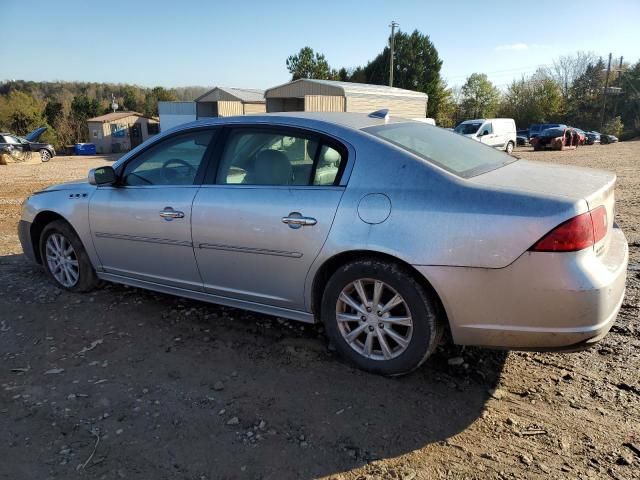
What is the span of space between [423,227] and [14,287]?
13.6 ft

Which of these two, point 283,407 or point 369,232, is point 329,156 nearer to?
point 369,232

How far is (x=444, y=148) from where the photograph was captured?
3258 mm

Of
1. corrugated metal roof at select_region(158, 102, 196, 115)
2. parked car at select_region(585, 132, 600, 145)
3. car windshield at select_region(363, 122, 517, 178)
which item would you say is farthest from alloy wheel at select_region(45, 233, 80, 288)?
parked car at select_region(585, 132, 600, 145)

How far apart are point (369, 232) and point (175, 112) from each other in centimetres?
3994

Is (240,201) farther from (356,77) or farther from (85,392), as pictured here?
(356,77)

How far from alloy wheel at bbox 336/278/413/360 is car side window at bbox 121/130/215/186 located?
155 centimetres

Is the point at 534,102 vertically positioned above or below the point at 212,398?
above

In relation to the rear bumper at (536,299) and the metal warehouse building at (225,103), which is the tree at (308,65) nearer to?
the metal warehouse building at (225,103)

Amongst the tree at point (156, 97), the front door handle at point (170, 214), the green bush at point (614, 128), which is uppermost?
the tree at point (156, 97)

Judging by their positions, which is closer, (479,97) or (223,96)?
(223,96)

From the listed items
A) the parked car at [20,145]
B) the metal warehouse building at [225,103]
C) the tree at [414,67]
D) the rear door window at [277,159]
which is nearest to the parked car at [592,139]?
the tree at [414,67]

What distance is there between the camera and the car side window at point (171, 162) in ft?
12.1

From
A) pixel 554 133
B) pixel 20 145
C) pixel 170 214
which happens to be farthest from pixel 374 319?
pixel 554 133

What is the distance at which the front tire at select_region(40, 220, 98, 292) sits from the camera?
4.37 m
